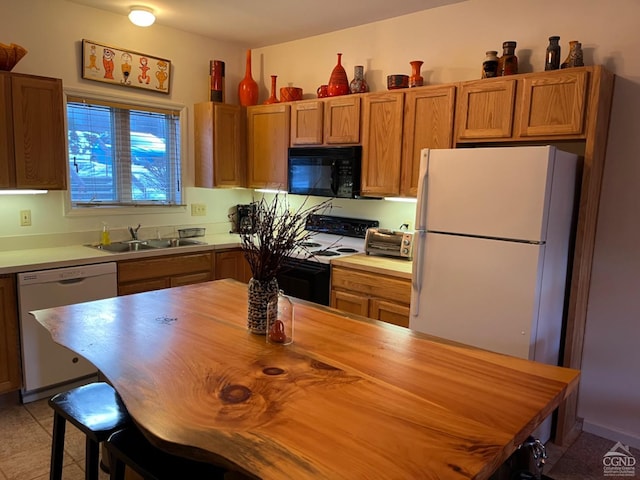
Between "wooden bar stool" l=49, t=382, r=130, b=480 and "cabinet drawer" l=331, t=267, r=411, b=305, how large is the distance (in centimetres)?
179

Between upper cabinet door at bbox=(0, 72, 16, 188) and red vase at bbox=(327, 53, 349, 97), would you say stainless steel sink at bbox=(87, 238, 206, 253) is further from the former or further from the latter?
red vase at bbox=(327, 53, 349, 97)

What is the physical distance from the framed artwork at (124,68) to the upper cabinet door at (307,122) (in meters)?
1.15

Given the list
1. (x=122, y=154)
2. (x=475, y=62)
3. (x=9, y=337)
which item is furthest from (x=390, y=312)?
(x=122, y=154)

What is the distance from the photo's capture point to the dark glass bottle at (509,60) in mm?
2803

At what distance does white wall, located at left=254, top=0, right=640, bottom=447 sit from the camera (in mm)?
2609

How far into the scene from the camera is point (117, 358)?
148cm

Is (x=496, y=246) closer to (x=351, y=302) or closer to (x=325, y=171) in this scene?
(x=351, y=302)

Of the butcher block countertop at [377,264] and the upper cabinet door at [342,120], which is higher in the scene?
the upper cabinet door at [342,120]

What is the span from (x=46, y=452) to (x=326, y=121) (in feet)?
9.20

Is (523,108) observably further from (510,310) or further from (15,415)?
(15,415)

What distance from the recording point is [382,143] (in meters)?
3.34

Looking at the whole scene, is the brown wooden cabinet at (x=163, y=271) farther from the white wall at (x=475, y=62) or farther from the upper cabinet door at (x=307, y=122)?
the upper cabinet door at (x=307, y=122)

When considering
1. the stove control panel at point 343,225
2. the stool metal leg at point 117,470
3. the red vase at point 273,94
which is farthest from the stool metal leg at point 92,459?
the red vase at point 273,94

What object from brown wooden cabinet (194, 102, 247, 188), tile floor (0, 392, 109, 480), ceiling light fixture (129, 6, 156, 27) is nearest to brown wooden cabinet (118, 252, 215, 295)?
brown wooden cabinet (194, 102, 247, 188)
